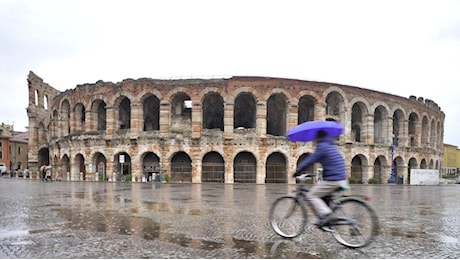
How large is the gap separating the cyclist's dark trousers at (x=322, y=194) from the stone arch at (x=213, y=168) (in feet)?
81.3

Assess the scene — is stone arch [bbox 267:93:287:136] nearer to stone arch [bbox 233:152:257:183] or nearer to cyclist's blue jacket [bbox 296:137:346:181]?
stone arch [bbox 233:152:257:183]

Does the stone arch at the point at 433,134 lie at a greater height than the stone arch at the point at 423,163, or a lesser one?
greater

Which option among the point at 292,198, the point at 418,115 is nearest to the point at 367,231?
the point at 292,198

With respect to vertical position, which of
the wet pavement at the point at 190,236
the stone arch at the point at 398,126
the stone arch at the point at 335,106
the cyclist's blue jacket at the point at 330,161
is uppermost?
the stone arch at the point at 335,106

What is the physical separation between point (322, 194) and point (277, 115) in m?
29.3

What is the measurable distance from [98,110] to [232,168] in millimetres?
14891

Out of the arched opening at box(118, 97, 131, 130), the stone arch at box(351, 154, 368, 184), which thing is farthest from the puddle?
the stone arch at box(351, 154, 368, 184)

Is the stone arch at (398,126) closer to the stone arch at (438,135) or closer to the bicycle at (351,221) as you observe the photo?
the stone arch at (438,135)

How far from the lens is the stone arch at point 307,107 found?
31.5 m

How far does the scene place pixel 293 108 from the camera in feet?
99.1

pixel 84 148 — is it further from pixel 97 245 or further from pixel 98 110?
pixel 97 245

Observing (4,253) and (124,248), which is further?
(124,248)

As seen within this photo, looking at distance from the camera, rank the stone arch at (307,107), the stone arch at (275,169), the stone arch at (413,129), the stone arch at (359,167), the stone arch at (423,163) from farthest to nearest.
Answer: the stone arch at (423,163)
the stone arch at (413,129)
the stone arch at (359,167)
the stone arch at (307,107)
the stone arch at (275,169)

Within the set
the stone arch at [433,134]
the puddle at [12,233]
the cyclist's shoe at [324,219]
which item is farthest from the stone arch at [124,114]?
the stone arch at [433,134]
